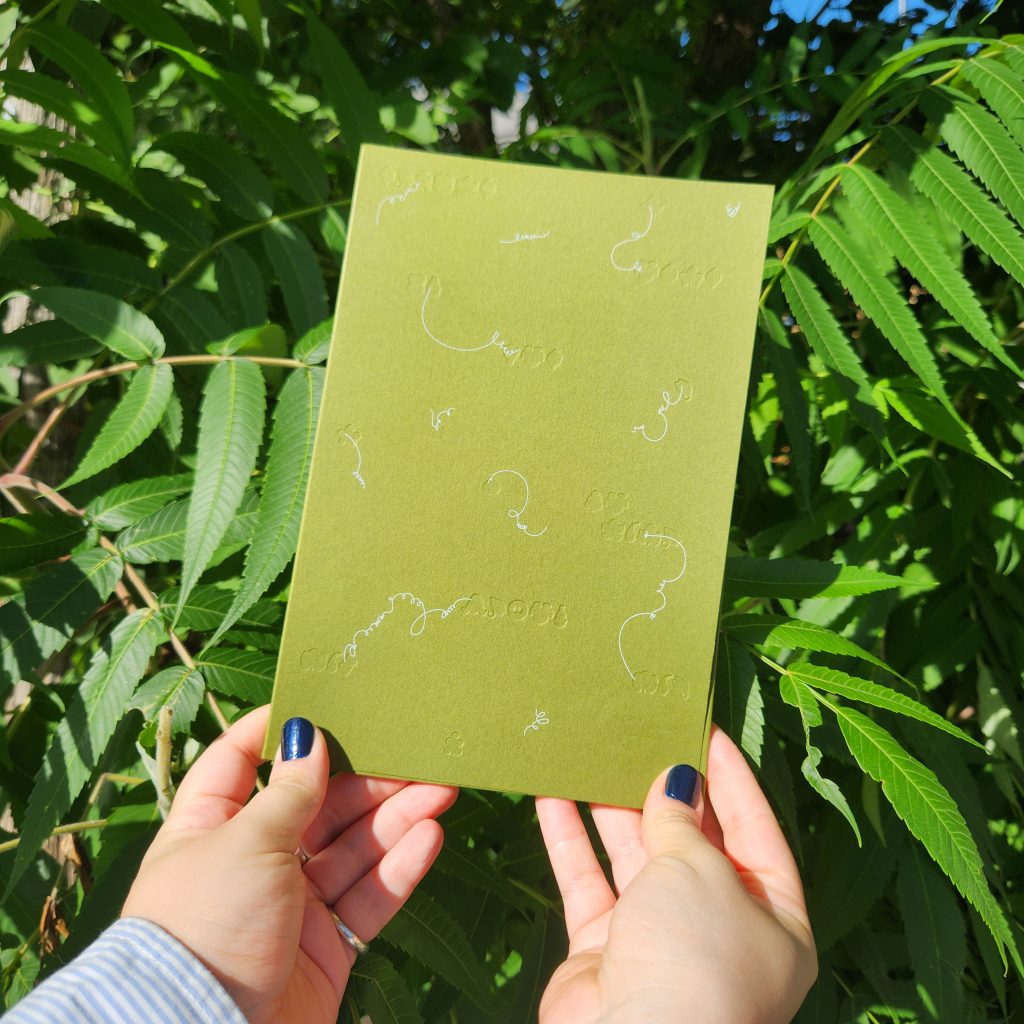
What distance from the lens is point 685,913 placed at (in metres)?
0.68

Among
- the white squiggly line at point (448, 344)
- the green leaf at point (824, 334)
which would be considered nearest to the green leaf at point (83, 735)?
the white squiggly line at point (448, 344)

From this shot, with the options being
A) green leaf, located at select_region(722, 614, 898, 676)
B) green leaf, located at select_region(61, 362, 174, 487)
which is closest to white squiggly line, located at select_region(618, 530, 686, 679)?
green leaf, located at select_region(722, 614, 898, 676)


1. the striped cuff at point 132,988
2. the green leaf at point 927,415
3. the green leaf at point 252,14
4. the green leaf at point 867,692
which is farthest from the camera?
the green leaf at point 252,14

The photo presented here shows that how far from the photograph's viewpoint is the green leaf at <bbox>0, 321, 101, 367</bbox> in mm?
848

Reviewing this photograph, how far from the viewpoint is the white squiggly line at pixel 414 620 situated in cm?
75

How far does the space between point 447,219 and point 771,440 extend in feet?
1.74

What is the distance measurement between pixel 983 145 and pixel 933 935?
2.53 ft

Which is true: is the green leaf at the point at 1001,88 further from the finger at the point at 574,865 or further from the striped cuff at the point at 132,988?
the striped cuff at the point at 132,988

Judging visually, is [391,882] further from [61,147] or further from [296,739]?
[61,147]

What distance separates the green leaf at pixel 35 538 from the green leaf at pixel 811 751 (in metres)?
0.67

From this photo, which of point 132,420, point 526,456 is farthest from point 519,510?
point 132,420

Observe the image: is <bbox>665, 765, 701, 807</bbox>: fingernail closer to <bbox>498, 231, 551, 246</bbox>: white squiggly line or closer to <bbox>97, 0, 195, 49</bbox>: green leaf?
<bbox>498, 231, 551, 246</bbox>: white squiggly line

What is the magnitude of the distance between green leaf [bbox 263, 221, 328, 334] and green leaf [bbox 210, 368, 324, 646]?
17cm

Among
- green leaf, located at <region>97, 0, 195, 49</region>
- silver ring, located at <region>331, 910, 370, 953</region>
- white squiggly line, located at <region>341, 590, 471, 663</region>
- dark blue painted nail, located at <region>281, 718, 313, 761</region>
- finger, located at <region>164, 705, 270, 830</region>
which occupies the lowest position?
silver ring, located at <region>331, 910, 370, 953</region>
